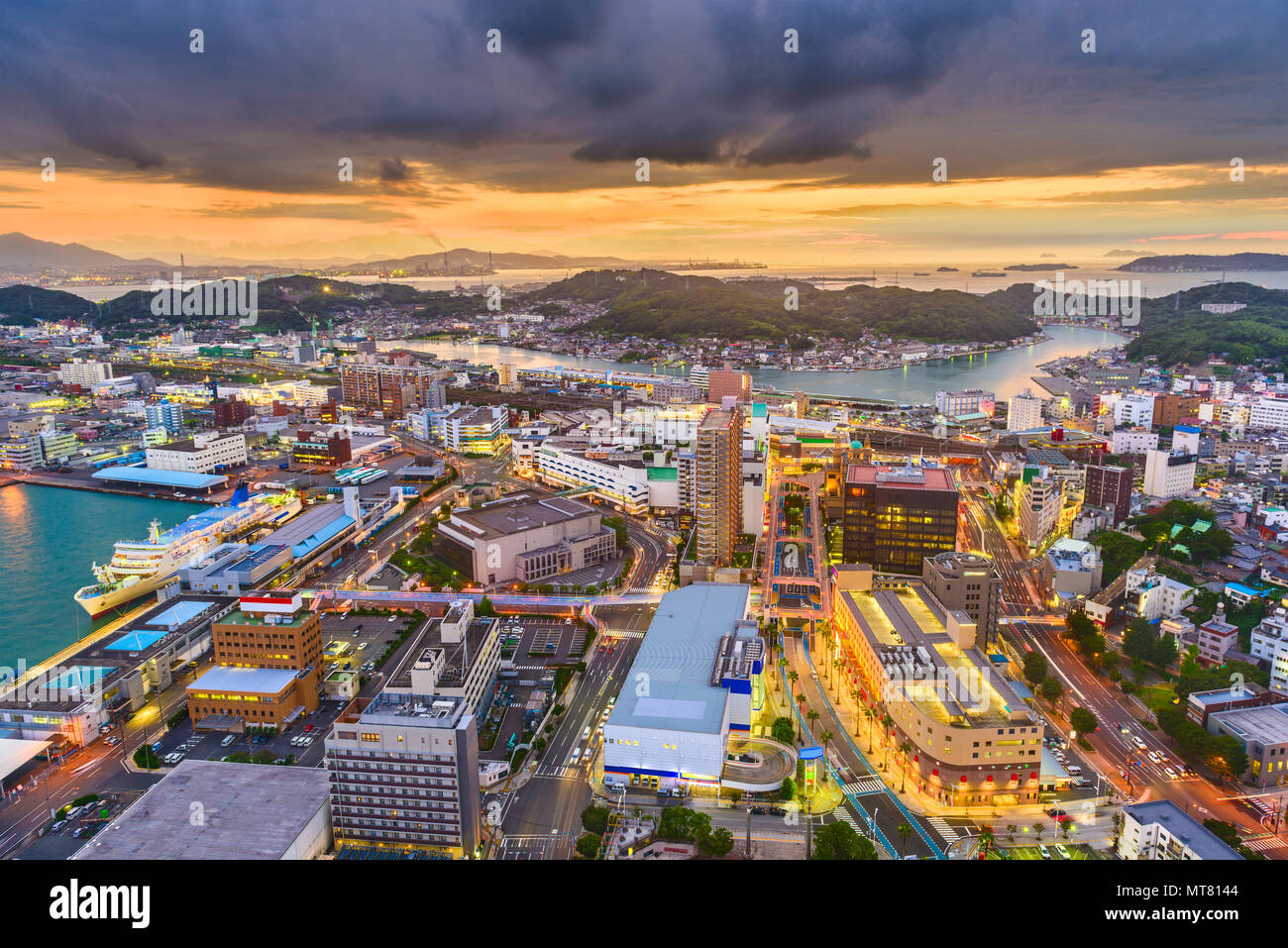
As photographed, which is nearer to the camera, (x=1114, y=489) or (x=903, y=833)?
(x=903, y=833)

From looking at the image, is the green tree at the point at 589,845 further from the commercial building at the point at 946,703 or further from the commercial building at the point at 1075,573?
the commercial building at the point at 1075,573

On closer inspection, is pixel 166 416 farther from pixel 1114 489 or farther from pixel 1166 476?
pixel 1166 476

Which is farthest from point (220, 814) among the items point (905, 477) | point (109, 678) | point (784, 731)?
point (905, 477)

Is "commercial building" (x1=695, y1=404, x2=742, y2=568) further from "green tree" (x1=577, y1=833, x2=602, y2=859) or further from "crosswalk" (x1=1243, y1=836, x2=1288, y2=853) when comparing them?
"crosswalk" (x1=1243, y1=836, x2=1288, y2=853)

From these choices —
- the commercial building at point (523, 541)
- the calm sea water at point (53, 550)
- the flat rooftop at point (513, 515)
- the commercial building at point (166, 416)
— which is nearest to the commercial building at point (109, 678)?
the calm sea water at point (53, 550)

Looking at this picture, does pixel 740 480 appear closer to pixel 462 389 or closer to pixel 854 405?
pixel 854 405
